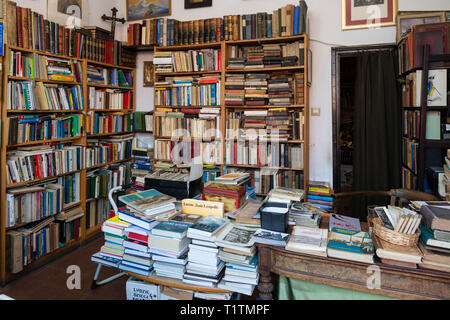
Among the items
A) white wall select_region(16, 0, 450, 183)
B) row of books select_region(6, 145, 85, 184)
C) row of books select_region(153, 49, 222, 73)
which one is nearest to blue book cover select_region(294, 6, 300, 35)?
white wall select_region(16, 0, 450, 183)

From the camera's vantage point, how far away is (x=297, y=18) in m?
3.49

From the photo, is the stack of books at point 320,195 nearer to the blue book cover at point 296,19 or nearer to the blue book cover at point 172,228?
the blue book cover at point 296,19

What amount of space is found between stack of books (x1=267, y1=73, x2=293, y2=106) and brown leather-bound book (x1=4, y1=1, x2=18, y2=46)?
248 centimetres

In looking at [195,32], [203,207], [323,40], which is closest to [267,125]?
[323,40]

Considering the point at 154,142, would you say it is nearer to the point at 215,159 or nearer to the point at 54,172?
the point at 215,159

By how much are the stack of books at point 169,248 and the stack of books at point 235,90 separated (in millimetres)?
2206

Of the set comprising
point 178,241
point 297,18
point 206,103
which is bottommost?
point 178,241

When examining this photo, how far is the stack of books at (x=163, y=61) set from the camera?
4035 mm

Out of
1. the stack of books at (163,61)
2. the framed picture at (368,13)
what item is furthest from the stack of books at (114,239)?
the framed picture at (368,13)

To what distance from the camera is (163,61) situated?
13.3 feet

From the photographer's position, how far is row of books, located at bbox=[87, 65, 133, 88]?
12.6 feet

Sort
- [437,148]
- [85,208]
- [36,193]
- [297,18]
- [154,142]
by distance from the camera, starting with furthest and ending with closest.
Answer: [154,142]
[85,208]
[297,18]
[36,193]
[437,148]

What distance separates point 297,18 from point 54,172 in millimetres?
2969
